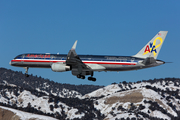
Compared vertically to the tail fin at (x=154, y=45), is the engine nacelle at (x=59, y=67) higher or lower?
lower

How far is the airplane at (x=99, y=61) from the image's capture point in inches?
→ 2851

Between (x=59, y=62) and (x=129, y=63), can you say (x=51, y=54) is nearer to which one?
(x=59, y=62)

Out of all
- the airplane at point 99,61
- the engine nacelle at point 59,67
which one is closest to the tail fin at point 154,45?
the airplane at point 99,61

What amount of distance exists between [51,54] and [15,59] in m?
10.6

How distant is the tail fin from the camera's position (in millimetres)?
73250

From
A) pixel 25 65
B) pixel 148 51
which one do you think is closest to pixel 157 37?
pixel 148 51

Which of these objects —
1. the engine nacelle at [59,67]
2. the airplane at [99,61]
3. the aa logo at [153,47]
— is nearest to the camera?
the airplane at [99,61]

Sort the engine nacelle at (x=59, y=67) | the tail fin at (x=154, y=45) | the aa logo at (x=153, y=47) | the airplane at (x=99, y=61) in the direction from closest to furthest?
the airplane at (x=99, y=61) < the tail fin at (x=154, y=45) < the aa logo at (x=153, y=47) < the engine nacelle at (x=59, y=67)

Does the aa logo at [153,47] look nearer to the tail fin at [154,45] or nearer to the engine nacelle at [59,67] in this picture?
the tail fin at [154,45]

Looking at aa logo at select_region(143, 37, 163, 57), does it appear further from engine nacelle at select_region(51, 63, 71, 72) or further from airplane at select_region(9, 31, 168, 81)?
engine nacelle at select_region(51, 63, 71, 72)

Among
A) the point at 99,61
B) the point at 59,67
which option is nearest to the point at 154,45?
the point at 99,61

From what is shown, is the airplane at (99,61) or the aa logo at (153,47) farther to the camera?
the aa logo at (153,47)

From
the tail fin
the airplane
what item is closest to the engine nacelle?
the airplane

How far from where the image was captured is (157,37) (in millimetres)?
74000
